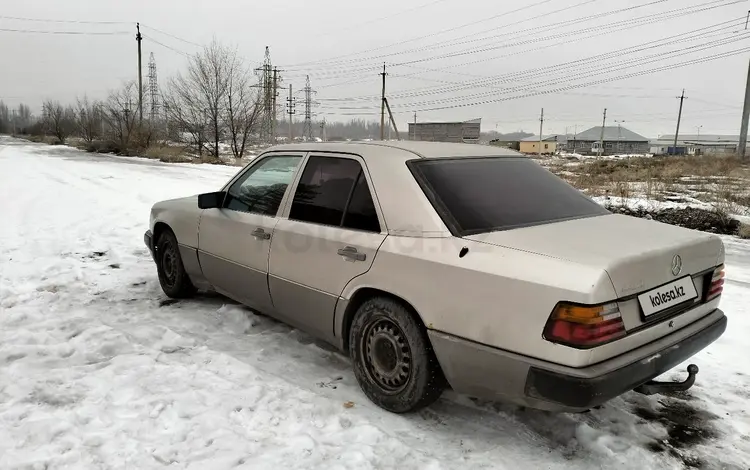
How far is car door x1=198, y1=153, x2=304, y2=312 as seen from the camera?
373 centimetres

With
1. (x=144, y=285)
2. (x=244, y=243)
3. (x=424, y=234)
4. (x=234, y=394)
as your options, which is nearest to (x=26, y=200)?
(x=144, y=285)

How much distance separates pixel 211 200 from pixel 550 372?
3.07 meters

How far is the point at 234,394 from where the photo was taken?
10.0 ft

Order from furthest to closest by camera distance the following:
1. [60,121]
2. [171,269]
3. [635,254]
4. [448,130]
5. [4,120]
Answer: [4,120] < [60,121] < [448,130] < [171,269] < [635,254]

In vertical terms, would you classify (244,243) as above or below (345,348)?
above

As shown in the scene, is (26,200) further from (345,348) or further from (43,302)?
(345,348)

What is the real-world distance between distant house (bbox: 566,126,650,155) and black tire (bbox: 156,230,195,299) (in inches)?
3925

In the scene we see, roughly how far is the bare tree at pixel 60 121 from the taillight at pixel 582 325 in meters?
69.4

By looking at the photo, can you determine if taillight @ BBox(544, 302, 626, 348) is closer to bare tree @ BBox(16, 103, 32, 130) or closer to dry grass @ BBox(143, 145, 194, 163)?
dry grass @ BBox(143, 145, 194, 163)

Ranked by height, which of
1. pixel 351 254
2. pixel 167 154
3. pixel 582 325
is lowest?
pixel 582 325

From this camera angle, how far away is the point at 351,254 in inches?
119

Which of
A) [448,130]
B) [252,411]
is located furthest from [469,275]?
[448,130]

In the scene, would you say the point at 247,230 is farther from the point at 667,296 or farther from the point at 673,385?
the point at 673,385

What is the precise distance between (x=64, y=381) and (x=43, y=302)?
1.88 m
